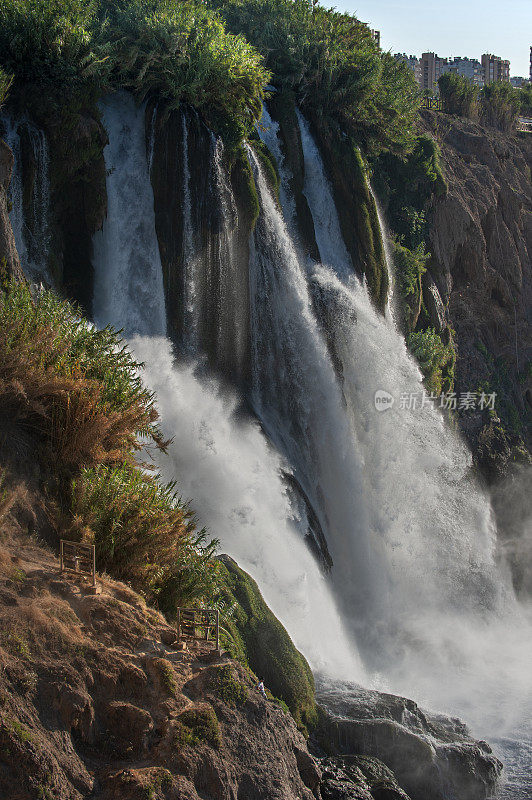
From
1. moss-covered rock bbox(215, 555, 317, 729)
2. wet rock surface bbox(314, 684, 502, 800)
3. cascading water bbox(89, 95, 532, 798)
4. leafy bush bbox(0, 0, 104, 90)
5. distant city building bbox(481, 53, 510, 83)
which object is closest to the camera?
moss-covered rock bbox(215, 555, 317, 729)

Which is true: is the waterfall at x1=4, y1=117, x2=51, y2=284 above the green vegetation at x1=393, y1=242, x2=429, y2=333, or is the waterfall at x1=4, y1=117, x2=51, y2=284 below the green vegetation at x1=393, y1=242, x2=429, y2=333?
below

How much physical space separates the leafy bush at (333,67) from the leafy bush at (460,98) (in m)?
8.51

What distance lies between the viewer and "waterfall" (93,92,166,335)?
14.6 metres

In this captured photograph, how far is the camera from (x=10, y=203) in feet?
43.6

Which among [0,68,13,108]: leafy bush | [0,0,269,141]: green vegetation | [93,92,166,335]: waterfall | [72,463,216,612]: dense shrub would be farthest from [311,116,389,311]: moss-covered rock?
[72,463,216,612]: dense shrub

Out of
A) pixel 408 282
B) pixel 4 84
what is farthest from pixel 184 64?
pixel 408 282

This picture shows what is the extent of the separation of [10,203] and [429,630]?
10.7m

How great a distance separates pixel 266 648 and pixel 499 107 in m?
28.3

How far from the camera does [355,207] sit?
19.9m

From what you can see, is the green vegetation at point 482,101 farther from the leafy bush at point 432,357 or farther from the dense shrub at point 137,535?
the dense shrub at point 137,535

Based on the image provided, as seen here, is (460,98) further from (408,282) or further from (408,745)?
(408,745)

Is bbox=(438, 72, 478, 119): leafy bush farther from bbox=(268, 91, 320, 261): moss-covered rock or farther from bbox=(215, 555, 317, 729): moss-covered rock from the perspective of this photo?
bbox=(215, 555, 317, 729): moss-covered rock

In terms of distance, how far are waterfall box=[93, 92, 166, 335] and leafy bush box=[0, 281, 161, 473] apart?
642 centimetres

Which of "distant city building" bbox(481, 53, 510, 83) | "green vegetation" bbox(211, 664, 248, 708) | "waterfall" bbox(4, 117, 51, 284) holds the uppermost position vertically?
"distant city building" bbox(481, 53, 510, 83)
